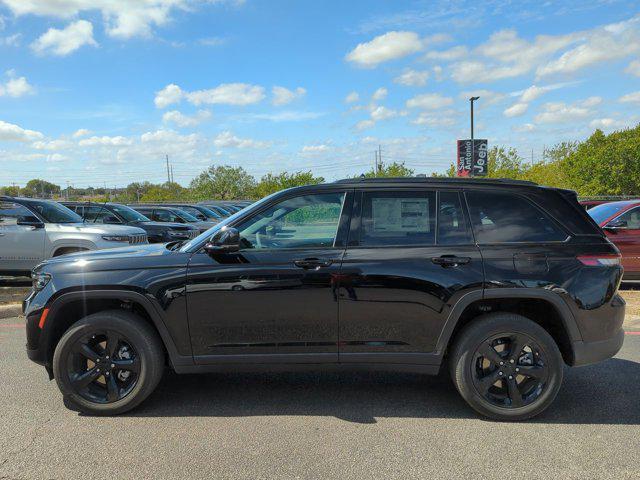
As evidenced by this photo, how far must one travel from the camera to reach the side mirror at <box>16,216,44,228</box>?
8.79 meters

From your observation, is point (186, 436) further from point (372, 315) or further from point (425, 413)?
point (425, 413)

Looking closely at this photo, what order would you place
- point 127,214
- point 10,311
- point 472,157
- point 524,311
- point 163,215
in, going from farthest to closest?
1. point 472,157
2. point 163,215
3. point 127,214
4. point 10,311
5. point 524,311

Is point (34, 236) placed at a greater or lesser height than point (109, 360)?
greater

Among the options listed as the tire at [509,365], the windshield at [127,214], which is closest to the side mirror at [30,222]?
the windshield at [127,214]

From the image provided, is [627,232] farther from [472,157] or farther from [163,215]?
[163,215]

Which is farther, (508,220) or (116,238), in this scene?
(116,238)

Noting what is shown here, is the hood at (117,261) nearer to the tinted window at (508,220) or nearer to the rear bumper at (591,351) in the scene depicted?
the tinted window at (508,220)

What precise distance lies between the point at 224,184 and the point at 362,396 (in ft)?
221

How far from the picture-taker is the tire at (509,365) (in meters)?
3.61

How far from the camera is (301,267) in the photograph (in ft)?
11.9

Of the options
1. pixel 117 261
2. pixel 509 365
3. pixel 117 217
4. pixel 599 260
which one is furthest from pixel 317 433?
pixel 117 217

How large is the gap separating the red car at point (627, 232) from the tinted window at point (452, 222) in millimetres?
6105

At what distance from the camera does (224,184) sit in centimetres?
6925

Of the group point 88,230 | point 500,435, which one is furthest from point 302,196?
point 88,230
